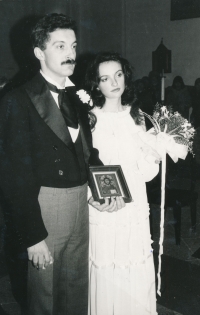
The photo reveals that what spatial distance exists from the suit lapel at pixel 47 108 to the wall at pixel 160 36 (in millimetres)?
8983

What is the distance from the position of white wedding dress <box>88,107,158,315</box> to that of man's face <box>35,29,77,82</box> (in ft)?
1.77

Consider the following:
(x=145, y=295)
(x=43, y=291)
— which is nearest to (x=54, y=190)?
(x=43, y=291)

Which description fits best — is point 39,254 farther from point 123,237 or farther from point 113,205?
point 123,237

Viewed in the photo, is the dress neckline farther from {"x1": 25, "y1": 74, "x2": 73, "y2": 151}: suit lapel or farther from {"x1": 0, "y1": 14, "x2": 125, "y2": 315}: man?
{"x1": 25, "y1": 74, "x2": 73, "y2": 151}: suit lapel

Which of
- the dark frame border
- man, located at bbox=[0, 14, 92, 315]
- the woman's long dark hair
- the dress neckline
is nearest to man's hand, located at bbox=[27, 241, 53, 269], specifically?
man, located at bbox=[0, 14, 92, 315]

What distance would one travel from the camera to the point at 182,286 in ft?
10.0

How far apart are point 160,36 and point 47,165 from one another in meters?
9.54

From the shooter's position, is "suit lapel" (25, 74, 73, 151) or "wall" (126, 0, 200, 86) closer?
"suit lapel" (25, 74, 73, 151)

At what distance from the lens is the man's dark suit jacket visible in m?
1.62

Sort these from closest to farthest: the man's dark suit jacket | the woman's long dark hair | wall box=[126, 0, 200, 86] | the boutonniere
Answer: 1. the man's dark suit jacket
2. the boutonniere
3. the woman's long dark hair
4. wall box=[126, 0, 200, 86]

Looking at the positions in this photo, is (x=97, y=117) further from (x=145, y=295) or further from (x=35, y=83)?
(x=145, y=295)

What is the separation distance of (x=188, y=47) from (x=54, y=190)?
30.4 ft

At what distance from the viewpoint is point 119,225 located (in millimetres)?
2098

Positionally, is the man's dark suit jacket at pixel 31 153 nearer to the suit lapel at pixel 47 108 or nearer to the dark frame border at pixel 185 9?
the suit lapel at pixel 47 108
